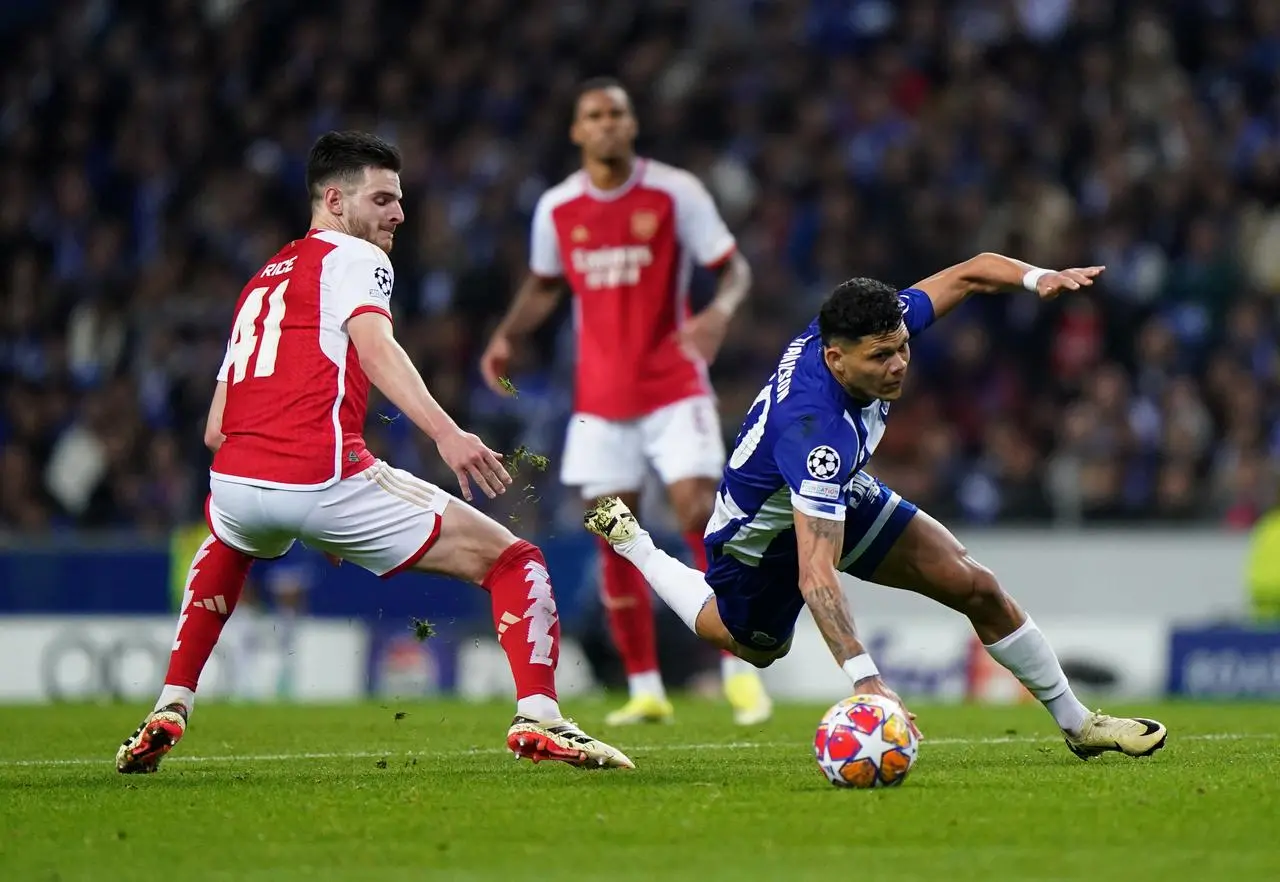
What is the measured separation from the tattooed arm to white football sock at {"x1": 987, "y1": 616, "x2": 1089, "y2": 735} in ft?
3.22

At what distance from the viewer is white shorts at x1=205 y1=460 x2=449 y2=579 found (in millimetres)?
7281

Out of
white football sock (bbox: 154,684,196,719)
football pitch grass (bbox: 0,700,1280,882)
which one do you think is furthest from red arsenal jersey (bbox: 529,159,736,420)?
white football sock (bbox: 154,684,196,719)

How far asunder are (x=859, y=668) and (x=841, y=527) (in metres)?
0.51

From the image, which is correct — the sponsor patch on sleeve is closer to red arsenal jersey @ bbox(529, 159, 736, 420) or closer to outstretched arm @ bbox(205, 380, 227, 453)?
outstretched arm @ bbox(205, 380, 227, 453)

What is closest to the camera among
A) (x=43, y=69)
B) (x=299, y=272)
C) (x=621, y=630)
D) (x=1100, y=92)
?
(x=299, y=272)


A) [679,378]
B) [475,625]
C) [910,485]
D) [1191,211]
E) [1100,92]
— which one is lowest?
[475,625]

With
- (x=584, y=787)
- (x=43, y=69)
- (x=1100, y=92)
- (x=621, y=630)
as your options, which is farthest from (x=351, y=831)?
(x=43, y=69)

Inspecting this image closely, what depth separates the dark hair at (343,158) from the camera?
761 centimetres

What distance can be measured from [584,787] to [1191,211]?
13.8 metres

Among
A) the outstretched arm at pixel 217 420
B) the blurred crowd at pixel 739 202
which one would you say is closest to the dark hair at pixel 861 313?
the outstretched arm at pixel 217 420

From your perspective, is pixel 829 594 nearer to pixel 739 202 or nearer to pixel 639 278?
pixel 639 278

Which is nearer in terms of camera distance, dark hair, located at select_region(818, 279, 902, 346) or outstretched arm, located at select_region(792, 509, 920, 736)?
outstretched arm, located at select_region(792, 509, 920, 736)

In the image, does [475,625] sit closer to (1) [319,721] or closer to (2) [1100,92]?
(1) [319,721]

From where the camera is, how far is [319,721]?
1141cm
